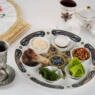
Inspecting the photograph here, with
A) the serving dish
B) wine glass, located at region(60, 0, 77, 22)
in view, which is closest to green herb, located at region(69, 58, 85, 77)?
the serving dish

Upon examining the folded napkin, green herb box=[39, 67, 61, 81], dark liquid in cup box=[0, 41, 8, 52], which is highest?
the folded napkin

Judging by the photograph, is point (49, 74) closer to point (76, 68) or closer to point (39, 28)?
point (76, 68)

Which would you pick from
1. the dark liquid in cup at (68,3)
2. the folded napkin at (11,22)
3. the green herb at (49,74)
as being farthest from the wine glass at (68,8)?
the green herb at (49,74)

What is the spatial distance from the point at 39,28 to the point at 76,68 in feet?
0.92

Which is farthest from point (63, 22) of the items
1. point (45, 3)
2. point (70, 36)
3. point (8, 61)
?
point (8, 61)

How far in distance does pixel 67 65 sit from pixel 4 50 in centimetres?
24

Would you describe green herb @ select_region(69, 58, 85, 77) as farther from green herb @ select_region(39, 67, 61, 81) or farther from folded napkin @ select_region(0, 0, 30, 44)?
folded napkin @ select_region(0, 0, 30, 44)

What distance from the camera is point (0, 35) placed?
3.66 feet

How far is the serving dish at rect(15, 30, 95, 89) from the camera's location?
3.23ft

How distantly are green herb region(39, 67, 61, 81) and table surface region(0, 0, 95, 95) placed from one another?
37mm

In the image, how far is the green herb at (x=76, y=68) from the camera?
991mm

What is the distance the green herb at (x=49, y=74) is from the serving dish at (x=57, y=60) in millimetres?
14

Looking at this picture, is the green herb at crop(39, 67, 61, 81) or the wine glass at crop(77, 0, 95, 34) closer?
the green herb at crop(39, 67, 61, 81)

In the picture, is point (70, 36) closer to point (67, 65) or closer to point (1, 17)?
point (67, 65)
